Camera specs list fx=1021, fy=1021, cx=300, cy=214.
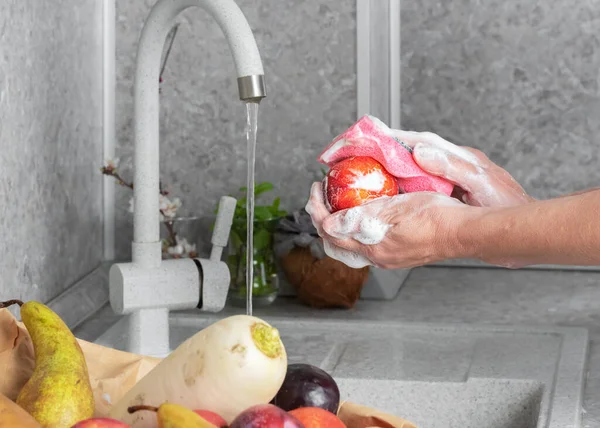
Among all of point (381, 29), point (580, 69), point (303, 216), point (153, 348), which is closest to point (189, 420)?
point (153, 348)

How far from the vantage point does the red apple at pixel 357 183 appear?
1.07 meters

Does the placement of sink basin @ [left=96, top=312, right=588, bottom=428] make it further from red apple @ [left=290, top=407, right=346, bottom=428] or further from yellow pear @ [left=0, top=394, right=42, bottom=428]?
yellow pear @ [left=0, top=394, right=42, bottom=428]

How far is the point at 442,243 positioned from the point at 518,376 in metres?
0.40

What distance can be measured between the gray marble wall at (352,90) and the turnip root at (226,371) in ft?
3.43

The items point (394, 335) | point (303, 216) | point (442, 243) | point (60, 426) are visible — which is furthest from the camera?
point (303, 216)

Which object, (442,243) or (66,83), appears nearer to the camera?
(442,243)

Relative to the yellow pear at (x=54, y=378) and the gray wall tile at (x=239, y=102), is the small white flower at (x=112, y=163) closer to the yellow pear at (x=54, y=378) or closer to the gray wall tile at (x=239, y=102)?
the gray wall tile at (x=239, y=102)

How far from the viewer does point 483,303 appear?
173 centimetres

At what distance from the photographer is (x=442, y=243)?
1.02 meters

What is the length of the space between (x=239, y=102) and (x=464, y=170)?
0.72 m

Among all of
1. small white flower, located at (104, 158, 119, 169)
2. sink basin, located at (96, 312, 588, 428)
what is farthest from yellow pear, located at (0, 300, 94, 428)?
small white flower, located at (104, 158, 119, 169)

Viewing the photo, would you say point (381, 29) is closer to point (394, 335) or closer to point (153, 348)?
point (394, 335)

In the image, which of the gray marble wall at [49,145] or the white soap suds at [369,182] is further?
the gray marble wall at [49,145]

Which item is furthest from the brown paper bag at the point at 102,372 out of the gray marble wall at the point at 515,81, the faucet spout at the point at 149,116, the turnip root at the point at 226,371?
the gray marble wall at the point at 515,81
